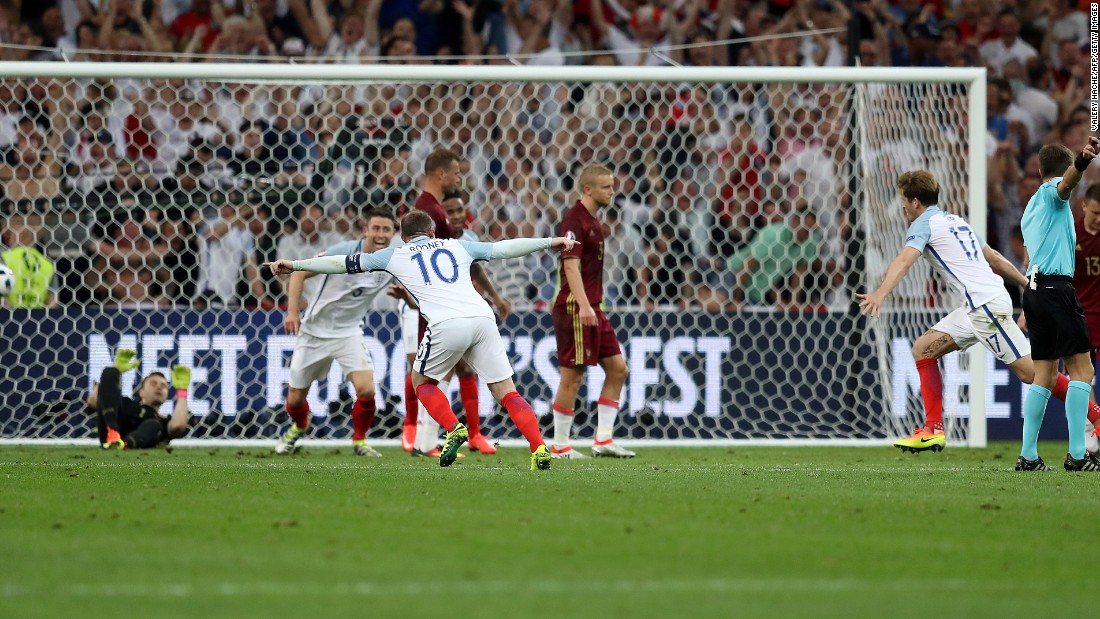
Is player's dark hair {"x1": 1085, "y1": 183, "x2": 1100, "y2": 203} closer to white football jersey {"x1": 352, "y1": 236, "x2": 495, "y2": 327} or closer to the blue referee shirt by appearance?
the blue referee shirt

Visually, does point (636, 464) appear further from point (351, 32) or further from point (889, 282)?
point (351, 32)

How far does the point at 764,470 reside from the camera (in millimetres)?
9297

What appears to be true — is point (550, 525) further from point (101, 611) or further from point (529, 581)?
point (101, 611)

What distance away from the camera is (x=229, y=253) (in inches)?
522

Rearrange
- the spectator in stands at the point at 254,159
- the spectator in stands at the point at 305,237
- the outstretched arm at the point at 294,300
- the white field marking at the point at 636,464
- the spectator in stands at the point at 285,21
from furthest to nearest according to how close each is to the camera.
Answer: the spectator in stands at the point at 285,21 → the spectator in stands at the point at 254,159 → the spectator in stands at the point at 305,237 → the outstretched arm at the point at 294,300 → the white field marking at the point at 636,464

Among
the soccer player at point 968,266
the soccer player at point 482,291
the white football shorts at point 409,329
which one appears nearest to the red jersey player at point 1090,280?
the soccer player at point 968,266

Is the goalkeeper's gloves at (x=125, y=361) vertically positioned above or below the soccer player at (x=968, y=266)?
below

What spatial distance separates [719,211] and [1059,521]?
8.29 m

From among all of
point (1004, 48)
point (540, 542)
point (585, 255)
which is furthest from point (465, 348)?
point (1004, 48)

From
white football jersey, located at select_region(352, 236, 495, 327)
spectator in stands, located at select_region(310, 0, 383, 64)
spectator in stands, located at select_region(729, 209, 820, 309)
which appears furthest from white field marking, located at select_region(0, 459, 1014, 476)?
spectator in stands, located at select_region(310, 0, 383, 64)

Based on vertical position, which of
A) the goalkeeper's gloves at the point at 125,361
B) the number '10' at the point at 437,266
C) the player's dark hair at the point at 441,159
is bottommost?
the goalkeeper's gloves at the point at 125,361

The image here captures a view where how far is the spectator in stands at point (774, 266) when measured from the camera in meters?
13.9

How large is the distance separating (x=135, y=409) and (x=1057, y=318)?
725cm

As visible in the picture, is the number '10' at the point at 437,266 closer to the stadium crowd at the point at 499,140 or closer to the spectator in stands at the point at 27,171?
the stadium crowd at the point at 499,140
